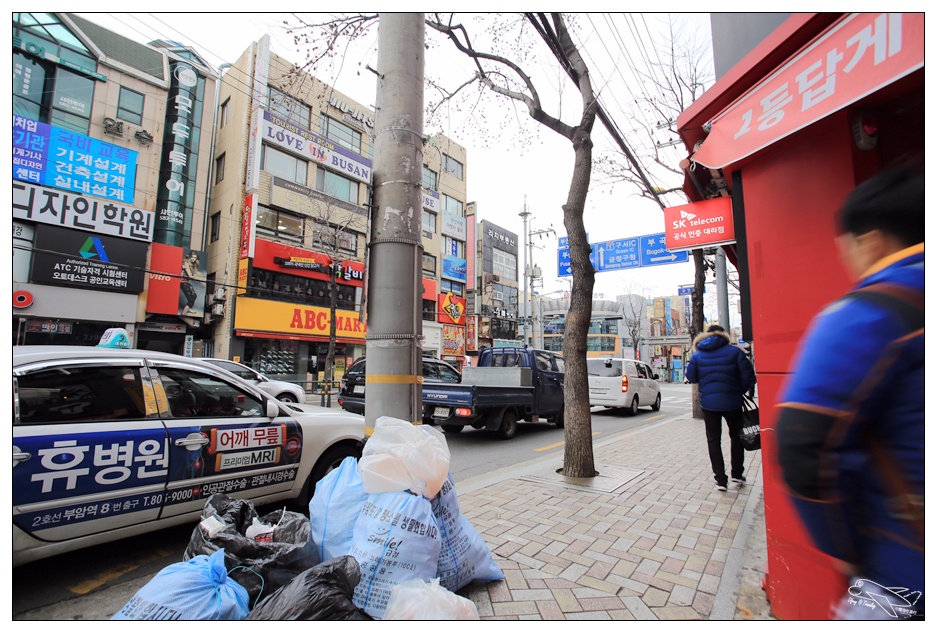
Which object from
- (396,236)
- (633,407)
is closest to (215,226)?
(633,407)

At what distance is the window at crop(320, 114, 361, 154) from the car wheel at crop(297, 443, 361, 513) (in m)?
23.6

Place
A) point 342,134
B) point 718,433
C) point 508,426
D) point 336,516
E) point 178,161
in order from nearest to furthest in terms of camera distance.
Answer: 1. point 336,516
2. point 718,433
3. point 508,426
4. point 178,161
5. point 342,134

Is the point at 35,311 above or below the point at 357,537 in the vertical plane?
above

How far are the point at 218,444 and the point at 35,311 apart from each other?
690 inches

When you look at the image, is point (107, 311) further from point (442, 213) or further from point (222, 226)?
point (442, 213)

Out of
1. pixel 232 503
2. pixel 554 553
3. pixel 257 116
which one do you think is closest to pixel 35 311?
pixel 257 116

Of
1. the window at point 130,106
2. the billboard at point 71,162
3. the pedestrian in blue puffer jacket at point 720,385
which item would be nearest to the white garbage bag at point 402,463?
the pedestrian in blue puffer jacket at point 720,385

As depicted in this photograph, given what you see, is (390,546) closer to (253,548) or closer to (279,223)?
(253,548)

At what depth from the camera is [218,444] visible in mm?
3430

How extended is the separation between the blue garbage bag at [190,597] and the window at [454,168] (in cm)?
3341

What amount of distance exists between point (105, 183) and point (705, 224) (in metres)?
21.4

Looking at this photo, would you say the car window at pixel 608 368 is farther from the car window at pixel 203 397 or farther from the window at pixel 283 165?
the window at pixel 283 165

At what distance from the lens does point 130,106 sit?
19.0 meters

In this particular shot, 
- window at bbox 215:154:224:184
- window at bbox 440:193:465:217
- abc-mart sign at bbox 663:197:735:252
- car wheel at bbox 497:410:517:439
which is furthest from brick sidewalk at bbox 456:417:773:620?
window at bbox 440:193:465:217
